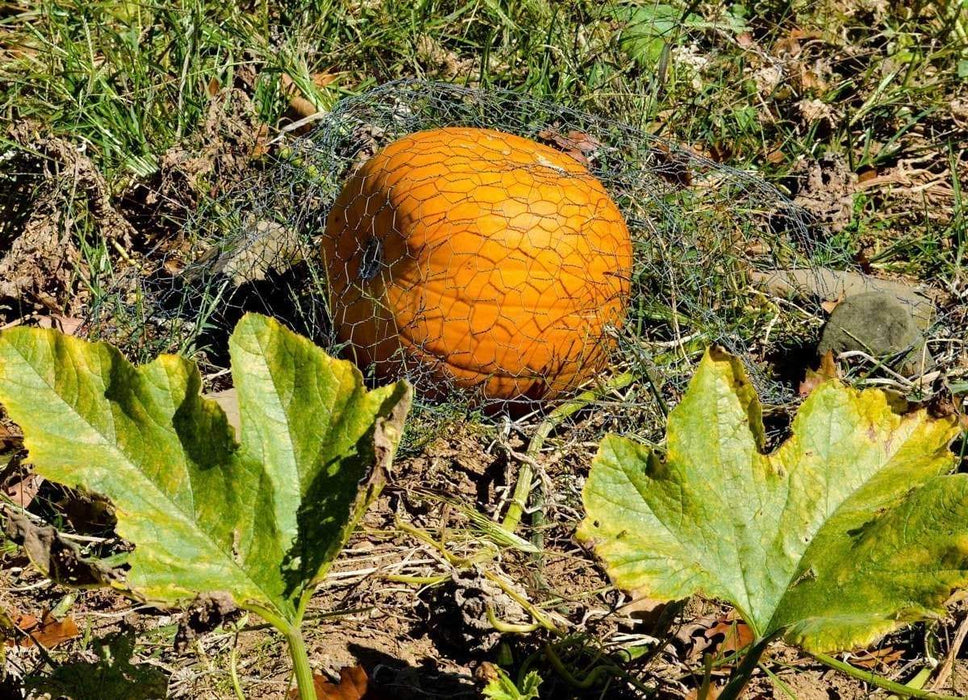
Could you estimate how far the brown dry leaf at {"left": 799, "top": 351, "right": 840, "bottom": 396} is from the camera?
137 inches

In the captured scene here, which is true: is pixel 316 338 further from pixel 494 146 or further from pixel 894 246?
pixel 894 246

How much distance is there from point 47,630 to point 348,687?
80cm

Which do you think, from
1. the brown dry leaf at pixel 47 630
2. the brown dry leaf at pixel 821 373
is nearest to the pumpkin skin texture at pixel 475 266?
the brown dry leaf at pixel 821 373

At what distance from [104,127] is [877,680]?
10.9ft

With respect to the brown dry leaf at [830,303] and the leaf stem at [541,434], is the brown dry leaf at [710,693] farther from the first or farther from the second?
the brown dry leaf at [830,303]

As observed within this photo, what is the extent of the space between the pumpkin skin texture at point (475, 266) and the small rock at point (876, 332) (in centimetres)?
81

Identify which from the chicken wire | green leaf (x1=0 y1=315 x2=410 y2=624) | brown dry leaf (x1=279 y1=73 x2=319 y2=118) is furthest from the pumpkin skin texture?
green leaf (x1=0 y1=315 x2=410 y2=624)

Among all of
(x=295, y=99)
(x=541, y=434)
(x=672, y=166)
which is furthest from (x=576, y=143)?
(x=541, y=434)

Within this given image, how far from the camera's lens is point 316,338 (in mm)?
3504

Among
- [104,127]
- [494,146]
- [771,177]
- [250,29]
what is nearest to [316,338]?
[494,146]

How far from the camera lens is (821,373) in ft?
11.5

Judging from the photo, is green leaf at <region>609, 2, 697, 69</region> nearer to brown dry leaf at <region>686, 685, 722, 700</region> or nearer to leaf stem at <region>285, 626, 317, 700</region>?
brown dry leaf at <region>686, 685, 722, 700</region>

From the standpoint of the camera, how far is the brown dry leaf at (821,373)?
347 centimetres

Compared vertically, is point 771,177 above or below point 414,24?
below
